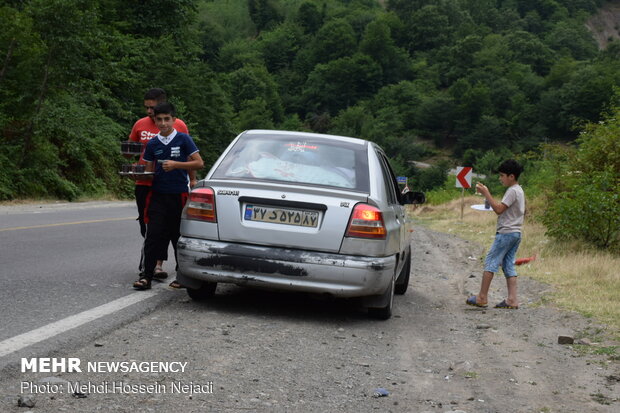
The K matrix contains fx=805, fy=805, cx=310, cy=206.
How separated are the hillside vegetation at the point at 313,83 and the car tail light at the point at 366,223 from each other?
8854 millimetres

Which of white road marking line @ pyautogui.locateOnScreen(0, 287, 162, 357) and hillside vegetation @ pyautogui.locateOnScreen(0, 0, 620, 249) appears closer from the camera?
white road marking line @ pyautogui.locateOnScreen(0, 287, 162, 357)

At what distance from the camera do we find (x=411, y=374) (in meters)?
5.31

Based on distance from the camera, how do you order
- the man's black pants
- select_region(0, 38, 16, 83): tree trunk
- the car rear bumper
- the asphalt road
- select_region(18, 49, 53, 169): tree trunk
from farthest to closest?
select_region(18, 49, 53, 169): tree trunk
select_region(0, 38, 16, 83): tree trunk
the man's black pants
the car rear bumper
the asphalt road

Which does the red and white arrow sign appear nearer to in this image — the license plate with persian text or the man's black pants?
the man's black pants

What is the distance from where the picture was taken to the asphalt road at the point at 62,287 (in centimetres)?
547

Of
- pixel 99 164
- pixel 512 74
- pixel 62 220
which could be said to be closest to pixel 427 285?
pixel 62 220

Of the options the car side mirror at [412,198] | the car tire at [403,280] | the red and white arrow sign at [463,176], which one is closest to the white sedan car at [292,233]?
the car side mirror at [412,198]

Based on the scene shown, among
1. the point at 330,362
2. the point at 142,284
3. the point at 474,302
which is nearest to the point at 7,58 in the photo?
the point at 142,284

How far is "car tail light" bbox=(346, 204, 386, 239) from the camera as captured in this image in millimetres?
6688

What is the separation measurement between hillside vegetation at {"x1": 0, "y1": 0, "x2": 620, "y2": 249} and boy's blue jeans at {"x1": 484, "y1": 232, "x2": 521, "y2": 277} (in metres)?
6.31

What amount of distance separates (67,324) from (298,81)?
541 ft

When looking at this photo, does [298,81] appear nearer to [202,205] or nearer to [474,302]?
[474,302]

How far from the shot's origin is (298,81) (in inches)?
6634

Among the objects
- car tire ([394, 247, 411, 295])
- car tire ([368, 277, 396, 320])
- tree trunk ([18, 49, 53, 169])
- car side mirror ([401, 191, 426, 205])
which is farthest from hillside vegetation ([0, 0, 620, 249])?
car tire ([368, 277, 396, 320])
